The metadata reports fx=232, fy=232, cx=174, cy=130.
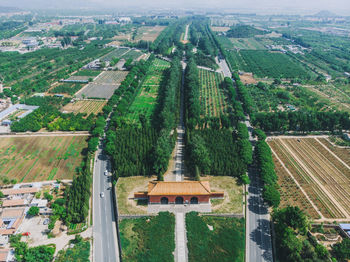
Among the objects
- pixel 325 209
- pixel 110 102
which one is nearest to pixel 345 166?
pixel 325 209

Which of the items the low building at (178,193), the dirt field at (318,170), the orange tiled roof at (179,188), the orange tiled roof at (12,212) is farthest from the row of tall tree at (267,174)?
the orange tiled roof at (12,212)

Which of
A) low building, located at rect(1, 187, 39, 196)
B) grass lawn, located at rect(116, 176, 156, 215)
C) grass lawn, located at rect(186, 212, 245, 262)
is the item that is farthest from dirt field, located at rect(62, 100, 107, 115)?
grass lawn, located at rect(186, 212, 245, 262)

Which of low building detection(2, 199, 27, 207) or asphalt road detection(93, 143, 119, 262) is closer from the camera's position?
asphalt road detection(93, 143, 119, 262)

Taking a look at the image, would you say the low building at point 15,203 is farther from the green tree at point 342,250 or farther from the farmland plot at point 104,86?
the green tree at point 342,250

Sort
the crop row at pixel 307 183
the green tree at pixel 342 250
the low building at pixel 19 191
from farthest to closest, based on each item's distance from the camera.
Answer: the low building at pixel 19 191 < the crop row at pixel 307 183 < the green tree at pixel 342 250

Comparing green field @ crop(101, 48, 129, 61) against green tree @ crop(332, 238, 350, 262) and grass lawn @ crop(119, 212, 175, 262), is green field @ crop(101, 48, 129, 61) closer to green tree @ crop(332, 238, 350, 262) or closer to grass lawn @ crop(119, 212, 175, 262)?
grass lawn @ crop(119, 212, 175, 262)

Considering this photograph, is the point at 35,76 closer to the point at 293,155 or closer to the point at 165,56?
the point at 165,56
